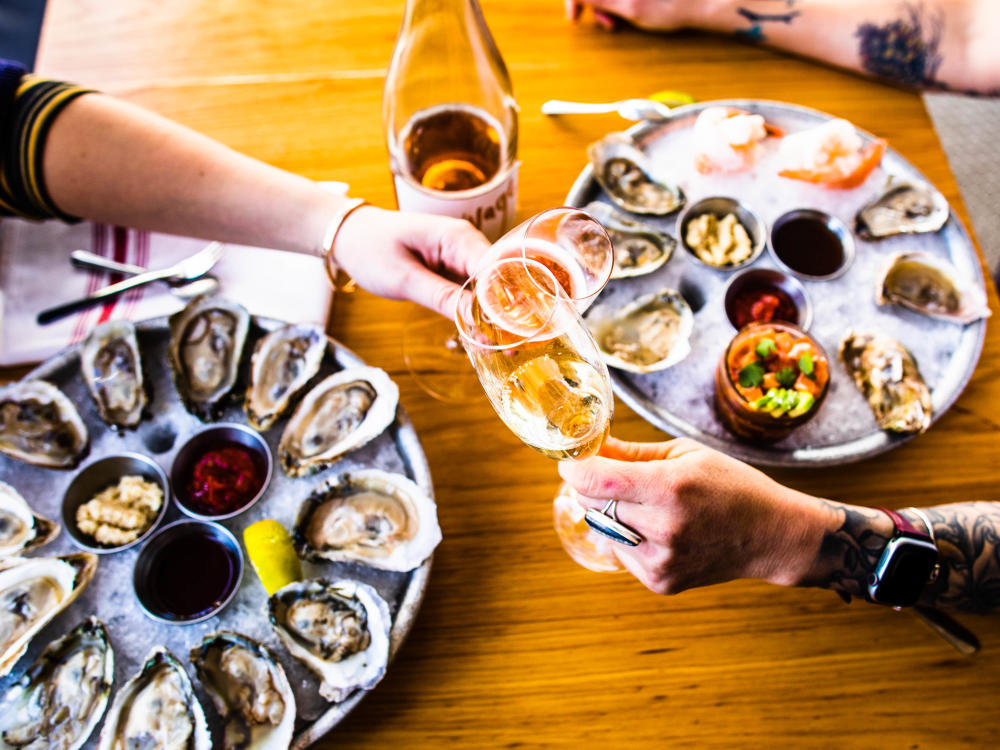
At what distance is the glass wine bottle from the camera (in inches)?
39.3

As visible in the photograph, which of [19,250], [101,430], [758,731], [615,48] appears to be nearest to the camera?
[758,731]

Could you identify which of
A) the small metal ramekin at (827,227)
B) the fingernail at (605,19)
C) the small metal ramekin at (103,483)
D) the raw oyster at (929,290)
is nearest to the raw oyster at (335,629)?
the small metal ramekin at (103,483)

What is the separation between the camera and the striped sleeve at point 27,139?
45.2 inches

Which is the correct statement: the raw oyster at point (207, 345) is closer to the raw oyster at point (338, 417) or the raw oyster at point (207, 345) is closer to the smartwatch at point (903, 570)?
the raw oyster at point (338, 417)

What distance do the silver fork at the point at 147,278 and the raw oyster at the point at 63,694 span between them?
1.91 ft

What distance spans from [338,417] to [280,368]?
139 mm

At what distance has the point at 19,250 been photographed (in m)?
1.26

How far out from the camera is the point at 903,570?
91 cm

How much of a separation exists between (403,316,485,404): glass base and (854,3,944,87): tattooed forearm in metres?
1.11

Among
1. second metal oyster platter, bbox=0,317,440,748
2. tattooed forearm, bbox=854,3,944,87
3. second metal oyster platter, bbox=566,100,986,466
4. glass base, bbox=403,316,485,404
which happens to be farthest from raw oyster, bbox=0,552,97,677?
tattooed forearm, bbox=854,3,944,87

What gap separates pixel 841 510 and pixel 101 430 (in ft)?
3.89

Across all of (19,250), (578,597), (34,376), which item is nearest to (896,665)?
(578,597)

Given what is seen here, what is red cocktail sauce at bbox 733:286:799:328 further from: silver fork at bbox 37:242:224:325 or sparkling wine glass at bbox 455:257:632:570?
silver fork at bbox 37:242:224:325

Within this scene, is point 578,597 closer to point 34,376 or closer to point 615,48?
point 34,376
